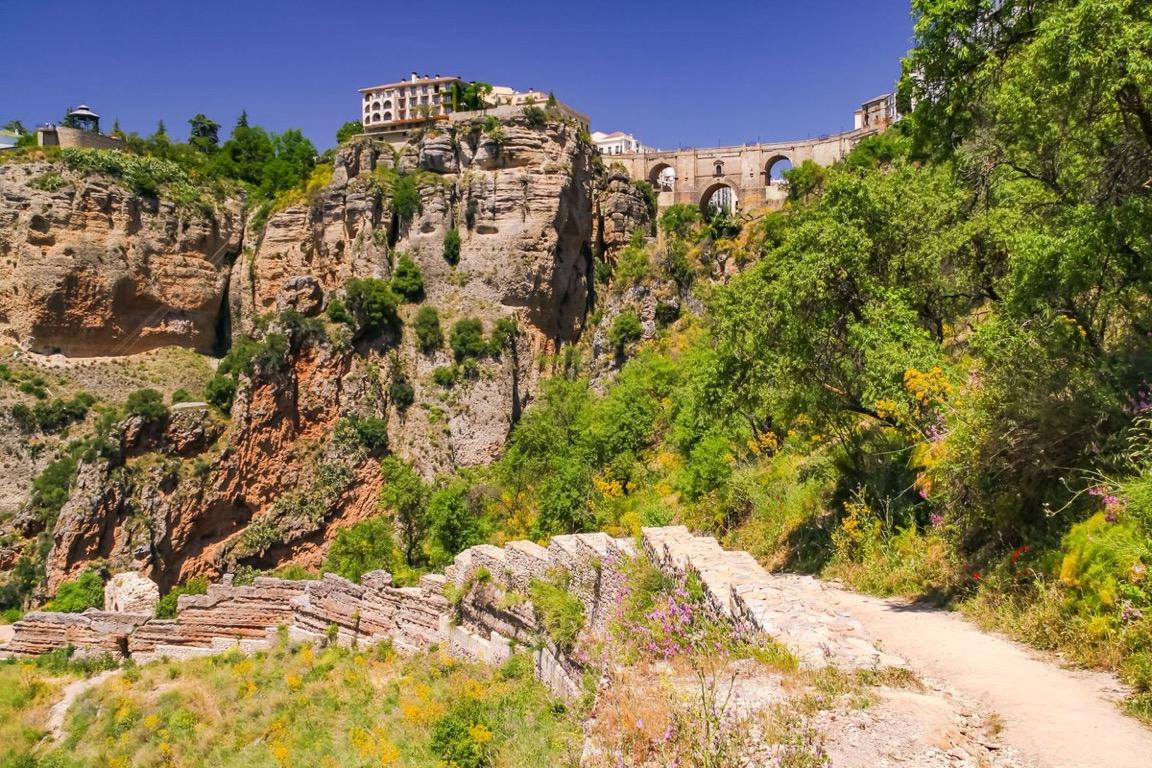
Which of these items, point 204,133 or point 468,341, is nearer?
point 468,341

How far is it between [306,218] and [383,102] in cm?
3112

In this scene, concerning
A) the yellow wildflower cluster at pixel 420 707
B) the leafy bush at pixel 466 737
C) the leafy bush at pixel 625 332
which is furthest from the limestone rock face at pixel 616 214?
the leafy bush at pixel 466 737

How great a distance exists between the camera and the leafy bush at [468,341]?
33.2 metres

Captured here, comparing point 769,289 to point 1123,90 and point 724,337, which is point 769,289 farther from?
point 1123,90

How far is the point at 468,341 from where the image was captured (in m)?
33.2

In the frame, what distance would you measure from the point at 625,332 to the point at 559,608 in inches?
1009

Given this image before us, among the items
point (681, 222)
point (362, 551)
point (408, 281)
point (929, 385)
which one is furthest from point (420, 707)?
point (681, 222)

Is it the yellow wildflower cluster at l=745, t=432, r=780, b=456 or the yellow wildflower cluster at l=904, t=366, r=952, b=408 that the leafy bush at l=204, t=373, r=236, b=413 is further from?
the yellow wildflower cluster at l=904, t=366, r=952, b=408

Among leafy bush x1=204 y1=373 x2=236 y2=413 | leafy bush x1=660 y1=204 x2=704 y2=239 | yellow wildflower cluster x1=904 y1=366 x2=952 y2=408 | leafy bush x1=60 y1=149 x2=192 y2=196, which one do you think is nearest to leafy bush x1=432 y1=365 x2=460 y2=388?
leafy bush x1=204 y1=373 x2=236 y2=413

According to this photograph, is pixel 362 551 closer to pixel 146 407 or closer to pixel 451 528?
pixel 451 528

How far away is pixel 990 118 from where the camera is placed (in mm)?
8969

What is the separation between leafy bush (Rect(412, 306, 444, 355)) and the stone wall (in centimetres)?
1528

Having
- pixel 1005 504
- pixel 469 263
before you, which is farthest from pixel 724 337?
pixel 469 263

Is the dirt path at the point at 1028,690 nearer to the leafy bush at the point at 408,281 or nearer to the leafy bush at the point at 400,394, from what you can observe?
the leafy bush at the point at 400,394
